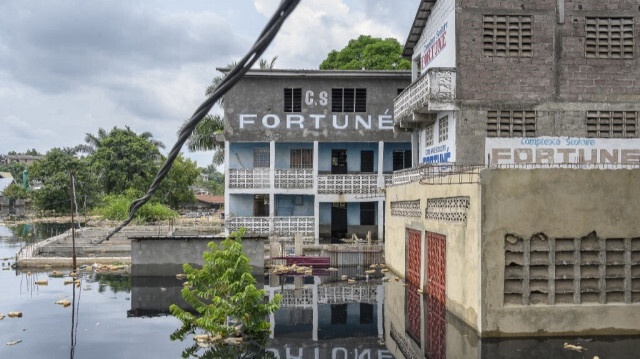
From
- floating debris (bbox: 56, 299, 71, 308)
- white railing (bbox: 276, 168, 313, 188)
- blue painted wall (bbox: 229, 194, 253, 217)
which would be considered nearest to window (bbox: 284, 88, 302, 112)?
white railing (bbox: 276, 168, 313, 188)

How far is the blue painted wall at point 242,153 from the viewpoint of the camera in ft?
108

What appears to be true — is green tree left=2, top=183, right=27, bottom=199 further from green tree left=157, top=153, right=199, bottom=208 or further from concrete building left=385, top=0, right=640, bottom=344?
concrete building left=385, top=0, right=640, bottom=344

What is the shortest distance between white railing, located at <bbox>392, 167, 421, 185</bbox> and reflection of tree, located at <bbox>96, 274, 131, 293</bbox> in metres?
11.7

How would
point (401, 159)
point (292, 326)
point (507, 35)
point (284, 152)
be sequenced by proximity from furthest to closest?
point (401, 159) → point (284, 152) → point (507, 35) → point (292, 326)

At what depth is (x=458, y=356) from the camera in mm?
11961

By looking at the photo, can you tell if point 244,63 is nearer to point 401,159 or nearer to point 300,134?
point 300,134

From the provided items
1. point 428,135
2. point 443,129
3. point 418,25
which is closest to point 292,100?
point 418,25

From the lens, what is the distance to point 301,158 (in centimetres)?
3338

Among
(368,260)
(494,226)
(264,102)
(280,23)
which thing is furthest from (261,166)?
(280,23)

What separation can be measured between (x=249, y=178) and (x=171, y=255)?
373 inches

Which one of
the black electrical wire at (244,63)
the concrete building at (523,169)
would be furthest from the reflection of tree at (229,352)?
the black electrical wire at (244,63)

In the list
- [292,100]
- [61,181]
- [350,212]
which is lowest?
[350,212]

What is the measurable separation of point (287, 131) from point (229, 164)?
4.05 metres

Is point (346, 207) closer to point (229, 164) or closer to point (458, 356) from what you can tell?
point (229, 164)
